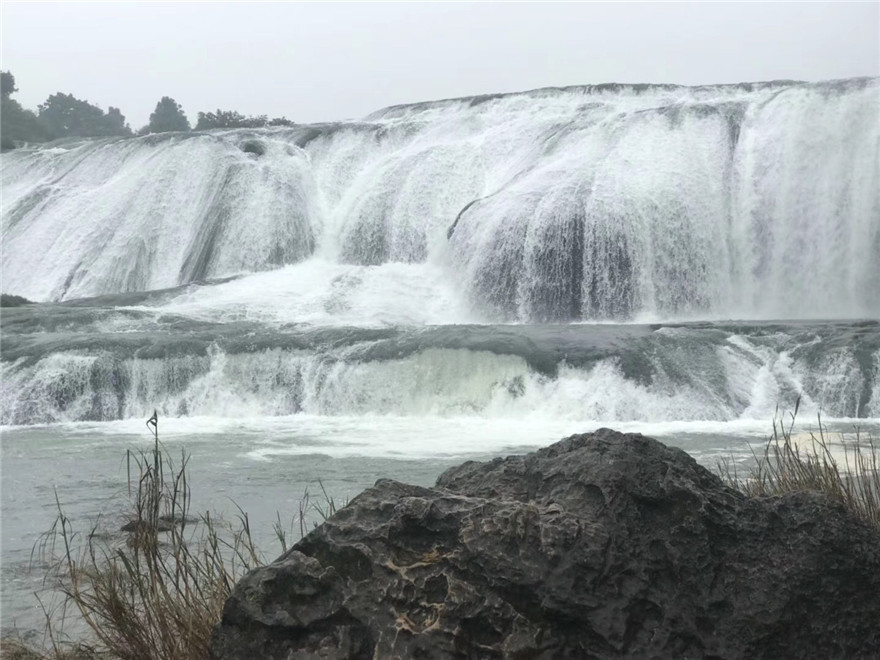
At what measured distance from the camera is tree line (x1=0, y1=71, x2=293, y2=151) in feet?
151

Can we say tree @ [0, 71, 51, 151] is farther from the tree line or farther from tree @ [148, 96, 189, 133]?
tree @ [148, 96, 189, 133]

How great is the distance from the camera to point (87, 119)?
191ft

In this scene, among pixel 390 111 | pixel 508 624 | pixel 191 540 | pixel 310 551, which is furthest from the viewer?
pixel 390 111

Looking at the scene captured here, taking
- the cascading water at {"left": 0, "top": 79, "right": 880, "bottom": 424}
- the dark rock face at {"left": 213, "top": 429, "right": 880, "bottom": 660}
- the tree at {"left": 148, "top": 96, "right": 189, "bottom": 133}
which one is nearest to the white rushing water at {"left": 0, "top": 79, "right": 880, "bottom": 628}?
the cascading water at {"left": 0, "top": 79, "right": 880, "bottom": 424}

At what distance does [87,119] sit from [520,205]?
4379cm

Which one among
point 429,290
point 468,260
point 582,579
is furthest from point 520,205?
point 582,579

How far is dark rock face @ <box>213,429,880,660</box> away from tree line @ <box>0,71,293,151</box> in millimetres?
46472

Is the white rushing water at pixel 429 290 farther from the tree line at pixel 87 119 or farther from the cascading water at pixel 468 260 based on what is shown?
the tree line at pixel 87 119

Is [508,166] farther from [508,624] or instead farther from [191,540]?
[508,624]

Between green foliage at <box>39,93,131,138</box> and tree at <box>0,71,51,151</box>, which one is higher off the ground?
green foliage at <box>39,93,131,138</box>

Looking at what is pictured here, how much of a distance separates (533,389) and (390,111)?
20872 millimetres

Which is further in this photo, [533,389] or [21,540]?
[533,389]

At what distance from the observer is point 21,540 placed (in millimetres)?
6195

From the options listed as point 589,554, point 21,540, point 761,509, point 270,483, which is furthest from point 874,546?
point 270,483
